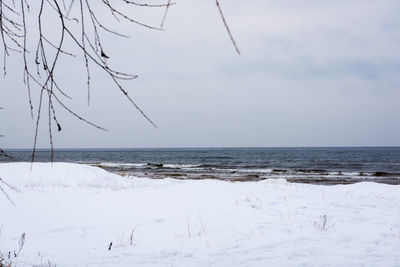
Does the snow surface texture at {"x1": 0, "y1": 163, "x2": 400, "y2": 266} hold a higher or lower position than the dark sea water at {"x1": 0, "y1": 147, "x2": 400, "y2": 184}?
higher

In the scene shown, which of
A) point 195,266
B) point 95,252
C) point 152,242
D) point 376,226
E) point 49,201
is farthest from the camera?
point 49,201

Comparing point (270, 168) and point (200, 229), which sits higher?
point (200, 229)

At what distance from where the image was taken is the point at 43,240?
17.1ft

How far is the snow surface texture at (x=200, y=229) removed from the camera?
4.34 m

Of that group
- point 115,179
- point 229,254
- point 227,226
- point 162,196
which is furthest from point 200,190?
point 115,179

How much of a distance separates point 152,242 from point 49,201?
400cm

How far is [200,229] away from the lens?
560 centimetres

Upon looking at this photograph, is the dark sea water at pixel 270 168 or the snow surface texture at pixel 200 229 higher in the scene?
the snow surface texture at pixel 200 229

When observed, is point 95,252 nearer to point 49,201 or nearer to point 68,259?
point 68,259

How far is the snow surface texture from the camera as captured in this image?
14.3 ft

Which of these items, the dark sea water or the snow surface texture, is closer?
the snow surface texture

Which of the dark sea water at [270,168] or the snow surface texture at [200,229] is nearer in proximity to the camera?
the snow surface texture at [200,229]

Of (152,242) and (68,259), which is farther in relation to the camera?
(152,242)

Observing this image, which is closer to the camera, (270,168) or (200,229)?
(200,229)
